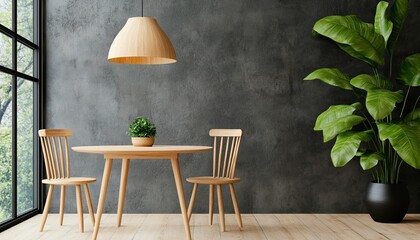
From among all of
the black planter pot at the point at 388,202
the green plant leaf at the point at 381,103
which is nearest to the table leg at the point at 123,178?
the green plant leaf at the point at 381,103

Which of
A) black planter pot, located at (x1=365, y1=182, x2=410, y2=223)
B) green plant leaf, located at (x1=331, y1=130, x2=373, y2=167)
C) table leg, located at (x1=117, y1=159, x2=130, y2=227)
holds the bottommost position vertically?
black planter pot, located at (x1=365, y1=182, x2=410, y2=223)

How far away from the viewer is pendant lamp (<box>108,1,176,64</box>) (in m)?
3.37

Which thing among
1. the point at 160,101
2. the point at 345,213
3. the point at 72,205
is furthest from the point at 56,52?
the point at 345,213

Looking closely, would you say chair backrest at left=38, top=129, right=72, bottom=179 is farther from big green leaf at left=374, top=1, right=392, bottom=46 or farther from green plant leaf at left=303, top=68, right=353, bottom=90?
big green leaf at left=374, top=1, right=392, bottom=46

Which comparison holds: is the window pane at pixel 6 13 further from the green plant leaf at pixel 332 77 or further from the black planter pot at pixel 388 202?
the black planter pot at pixel 388 202

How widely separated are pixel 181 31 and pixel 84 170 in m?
1.61

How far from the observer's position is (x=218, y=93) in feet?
15.5

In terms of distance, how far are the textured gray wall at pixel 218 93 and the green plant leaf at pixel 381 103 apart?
82 cm

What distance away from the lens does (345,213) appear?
469cm

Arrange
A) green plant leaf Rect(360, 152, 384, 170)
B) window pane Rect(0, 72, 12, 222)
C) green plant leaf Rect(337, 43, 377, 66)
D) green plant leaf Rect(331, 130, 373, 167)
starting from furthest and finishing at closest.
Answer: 1. green plant leaf Rect(337, 43, 377, 66)
2. green plant leaf Rect(360, 152, 384, 170)
3. green plant leaf Rect(331, 130, 373, 167)
4. window pane Rect(0, 72, 12, 222)

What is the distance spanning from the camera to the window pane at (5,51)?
387 centimetres

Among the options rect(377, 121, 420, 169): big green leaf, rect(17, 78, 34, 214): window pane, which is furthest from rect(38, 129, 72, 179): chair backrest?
rect(377, 121, 420, 169): big green leaf

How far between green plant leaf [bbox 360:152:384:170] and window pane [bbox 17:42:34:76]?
3.01m

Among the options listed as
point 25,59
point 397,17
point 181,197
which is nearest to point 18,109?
point 25,59
